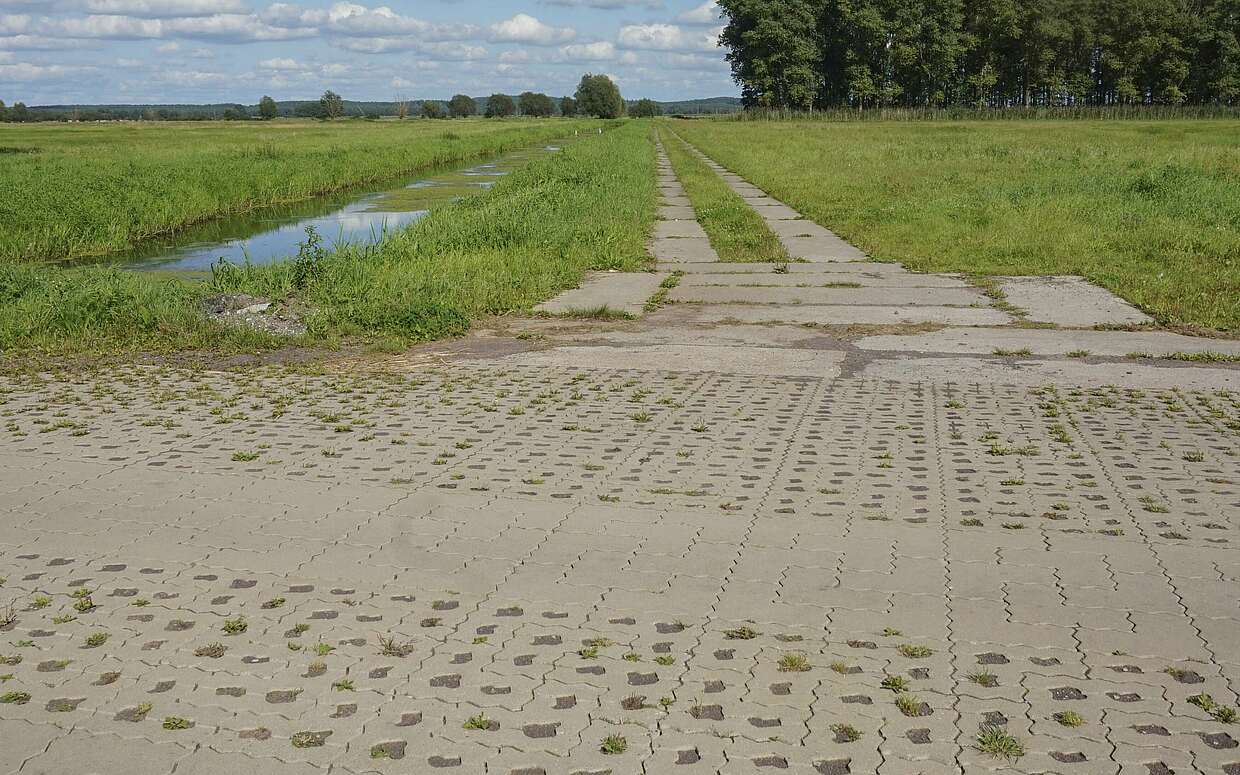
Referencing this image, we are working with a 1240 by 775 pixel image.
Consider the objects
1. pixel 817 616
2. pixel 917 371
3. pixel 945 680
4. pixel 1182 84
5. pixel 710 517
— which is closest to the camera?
pixel 945 680

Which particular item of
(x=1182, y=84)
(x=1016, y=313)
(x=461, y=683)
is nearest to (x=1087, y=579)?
(x=461, y=683)

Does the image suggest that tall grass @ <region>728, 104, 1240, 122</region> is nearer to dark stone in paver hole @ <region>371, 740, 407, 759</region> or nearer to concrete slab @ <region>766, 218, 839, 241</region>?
concrete slab @ <region>766, 218, 839, 241</region>

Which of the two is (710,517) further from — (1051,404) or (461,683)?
(1051,404)

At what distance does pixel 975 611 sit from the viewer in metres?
4.85

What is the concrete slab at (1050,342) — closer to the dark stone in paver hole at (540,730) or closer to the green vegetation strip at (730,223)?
the green vegetation strip at (730,223)

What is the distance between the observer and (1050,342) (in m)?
11.0

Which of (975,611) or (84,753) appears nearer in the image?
(84,753)

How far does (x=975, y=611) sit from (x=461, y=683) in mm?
2298

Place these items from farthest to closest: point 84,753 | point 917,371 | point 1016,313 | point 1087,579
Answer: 1. point 1016,313
2. point 917,371
3. point 1087,579
4. point 84,753

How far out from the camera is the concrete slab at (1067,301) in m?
12.1

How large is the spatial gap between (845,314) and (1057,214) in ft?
32.6

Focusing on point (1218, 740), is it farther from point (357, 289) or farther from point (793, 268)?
point (793, 268)

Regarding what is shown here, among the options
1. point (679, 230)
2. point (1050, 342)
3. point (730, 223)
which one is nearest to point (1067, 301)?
point (1050, 342)

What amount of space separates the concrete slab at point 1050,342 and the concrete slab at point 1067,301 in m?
0.63
